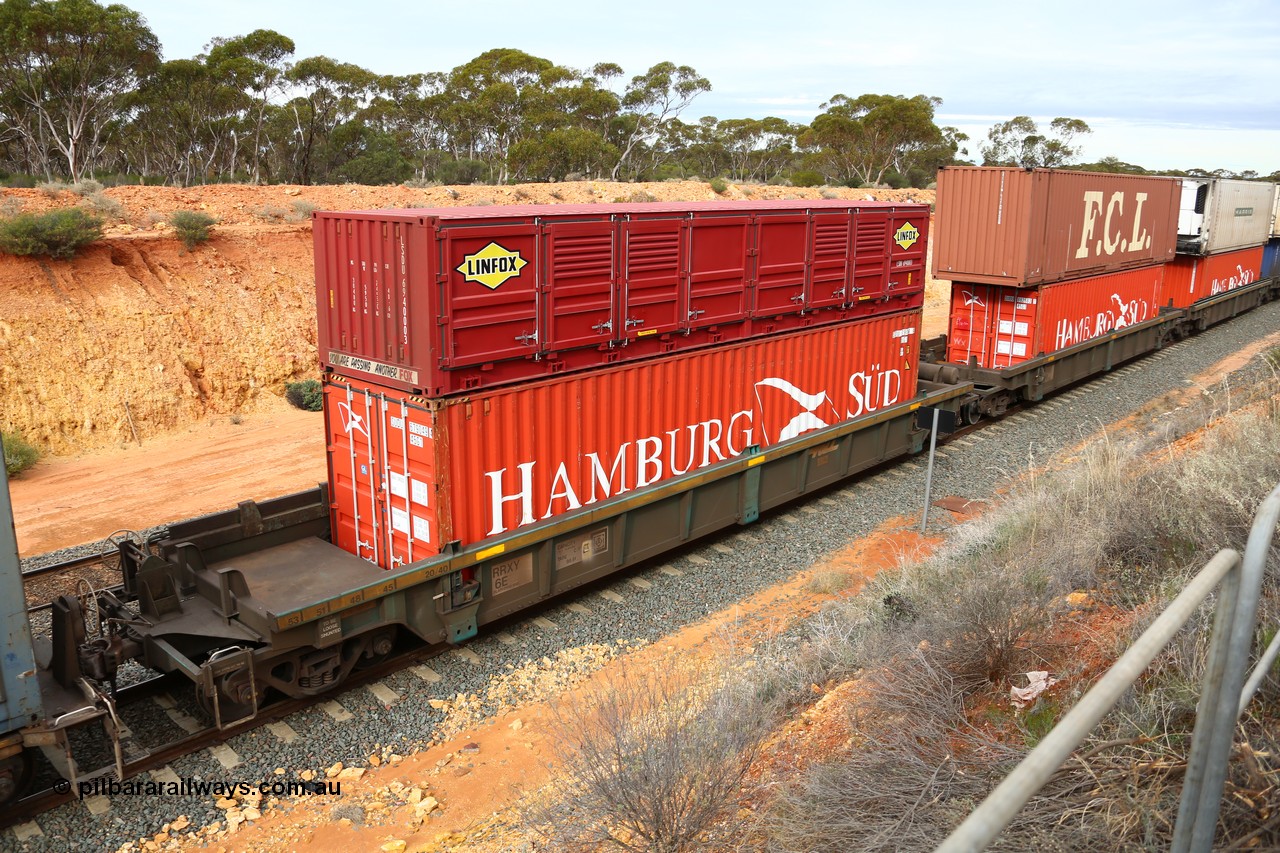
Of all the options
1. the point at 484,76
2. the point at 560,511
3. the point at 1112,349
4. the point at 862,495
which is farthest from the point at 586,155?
the point at 560,511

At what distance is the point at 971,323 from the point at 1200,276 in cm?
1153

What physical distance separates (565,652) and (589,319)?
3.16m

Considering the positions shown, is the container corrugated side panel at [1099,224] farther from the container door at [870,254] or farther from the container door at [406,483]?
the container door at [406,483]

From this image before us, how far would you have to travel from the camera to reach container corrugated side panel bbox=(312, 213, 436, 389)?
7805mm

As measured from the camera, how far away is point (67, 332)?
56.2ft

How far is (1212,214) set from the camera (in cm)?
2359

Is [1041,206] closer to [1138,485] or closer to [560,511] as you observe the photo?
[1138,485]

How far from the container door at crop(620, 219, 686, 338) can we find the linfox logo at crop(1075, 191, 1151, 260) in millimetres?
10501

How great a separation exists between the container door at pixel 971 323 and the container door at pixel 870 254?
176 inches

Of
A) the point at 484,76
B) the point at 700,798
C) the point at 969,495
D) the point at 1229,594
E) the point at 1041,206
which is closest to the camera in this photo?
the point at 1229,594

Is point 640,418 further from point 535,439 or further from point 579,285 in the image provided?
point 579,285

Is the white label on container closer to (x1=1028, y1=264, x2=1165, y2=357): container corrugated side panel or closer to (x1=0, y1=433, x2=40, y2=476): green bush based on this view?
(x1=0, y1=433, x2=40, y2=476): green bush

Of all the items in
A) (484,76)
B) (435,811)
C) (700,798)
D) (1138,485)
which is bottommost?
(435,811)

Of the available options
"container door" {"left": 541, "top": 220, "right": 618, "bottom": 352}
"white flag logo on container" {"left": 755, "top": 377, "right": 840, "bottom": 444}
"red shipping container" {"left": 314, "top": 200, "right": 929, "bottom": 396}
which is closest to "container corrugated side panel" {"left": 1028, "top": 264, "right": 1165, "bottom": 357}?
"white flag logo on container" {"left": 755, "top": 377, "right": 840, "bottom": 444}
